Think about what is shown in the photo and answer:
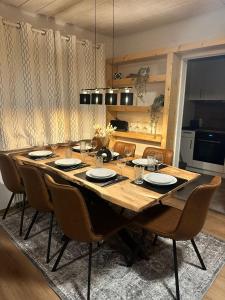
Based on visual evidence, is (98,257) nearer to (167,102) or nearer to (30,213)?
(30,213)

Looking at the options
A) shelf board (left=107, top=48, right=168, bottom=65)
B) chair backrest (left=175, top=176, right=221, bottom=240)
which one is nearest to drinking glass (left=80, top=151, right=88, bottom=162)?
chair backrest (left=175, top=176, right=221, bottom=240)

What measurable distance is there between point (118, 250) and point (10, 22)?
289 cm

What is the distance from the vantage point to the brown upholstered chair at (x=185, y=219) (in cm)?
151

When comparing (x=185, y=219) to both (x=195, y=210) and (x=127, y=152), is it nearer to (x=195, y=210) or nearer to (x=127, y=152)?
(x=195, y=210)

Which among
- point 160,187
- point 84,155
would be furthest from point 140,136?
point 160,187

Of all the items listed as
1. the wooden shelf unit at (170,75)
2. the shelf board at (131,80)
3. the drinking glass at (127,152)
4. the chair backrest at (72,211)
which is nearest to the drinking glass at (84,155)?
the drinking glass at (127,152)

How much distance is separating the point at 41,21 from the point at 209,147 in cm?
368

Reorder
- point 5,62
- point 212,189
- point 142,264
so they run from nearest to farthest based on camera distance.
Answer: point 212,189, point 142,264, point 5,62

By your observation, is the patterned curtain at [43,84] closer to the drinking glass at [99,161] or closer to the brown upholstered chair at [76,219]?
the drinking glass at [99,161]

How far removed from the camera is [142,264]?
2.01m

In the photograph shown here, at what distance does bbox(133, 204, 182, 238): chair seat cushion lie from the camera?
5.64 ft

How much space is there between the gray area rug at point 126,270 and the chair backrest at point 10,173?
1.74ft

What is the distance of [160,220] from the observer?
1.87m

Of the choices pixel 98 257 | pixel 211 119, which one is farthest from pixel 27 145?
pixel 211 119
